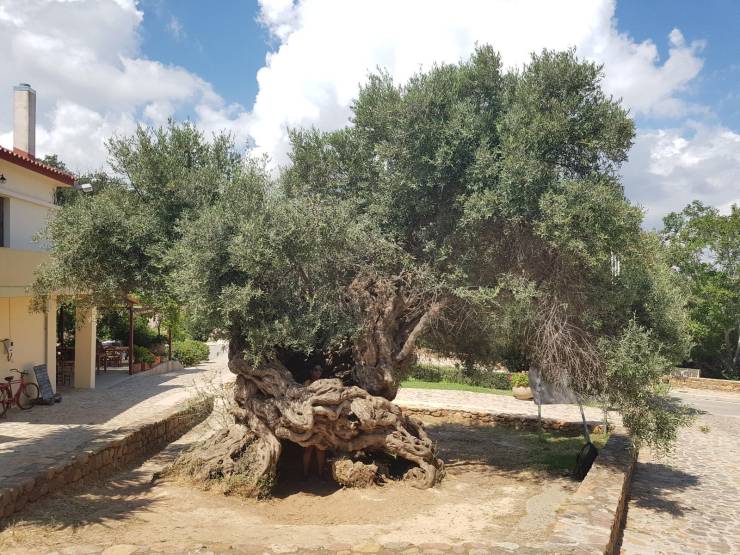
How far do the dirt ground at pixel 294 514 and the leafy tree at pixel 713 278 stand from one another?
71.1ft

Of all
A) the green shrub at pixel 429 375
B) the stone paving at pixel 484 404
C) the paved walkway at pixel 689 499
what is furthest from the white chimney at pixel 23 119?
the paved walkway at pixel 689 499

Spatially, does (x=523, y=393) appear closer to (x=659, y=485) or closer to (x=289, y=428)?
(x=659, y=485)

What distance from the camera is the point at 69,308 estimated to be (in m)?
20.9

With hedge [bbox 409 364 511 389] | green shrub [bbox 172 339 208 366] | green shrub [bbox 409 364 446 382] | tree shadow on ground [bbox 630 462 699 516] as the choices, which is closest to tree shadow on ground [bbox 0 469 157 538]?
tree shadow on ground [bbox 630 462 699 516]

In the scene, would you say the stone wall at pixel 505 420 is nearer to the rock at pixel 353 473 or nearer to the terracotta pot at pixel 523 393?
the terracotta pot at pixel 523 393

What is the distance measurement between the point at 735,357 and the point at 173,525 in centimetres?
3089

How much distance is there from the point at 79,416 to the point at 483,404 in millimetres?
13182

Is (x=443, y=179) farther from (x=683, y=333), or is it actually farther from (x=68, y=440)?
(x=68, y=440)

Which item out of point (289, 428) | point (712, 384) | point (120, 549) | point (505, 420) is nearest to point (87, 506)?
point (120, 549)

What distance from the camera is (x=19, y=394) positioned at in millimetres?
15711

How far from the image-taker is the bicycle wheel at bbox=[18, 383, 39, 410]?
16.0 metres

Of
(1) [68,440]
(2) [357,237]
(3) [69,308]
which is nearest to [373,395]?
(2) [357,237]

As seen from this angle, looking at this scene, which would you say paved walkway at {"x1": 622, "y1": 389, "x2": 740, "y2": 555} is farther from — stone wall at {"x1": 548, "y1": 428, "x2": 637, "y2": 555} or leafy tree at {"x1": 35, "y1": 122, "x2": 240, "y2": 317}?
leafy tree at {"x1": 35, "y1": 122, "x2": 240, "y2": 317}

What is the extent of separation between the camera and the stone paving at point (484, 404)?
1869 cm
